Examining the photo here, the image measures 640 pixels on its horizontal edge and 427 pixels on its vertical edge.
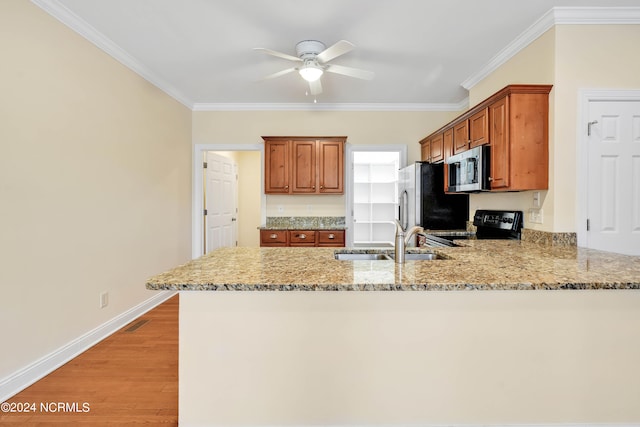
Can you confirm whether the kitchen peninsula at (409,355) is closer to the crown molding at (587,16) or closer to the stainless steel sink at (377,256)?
the stainless steel sink at (377,256)

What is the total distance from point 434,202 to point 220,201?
11.1 feet

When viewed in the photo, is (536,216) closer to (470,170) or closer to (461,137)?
(470,170)

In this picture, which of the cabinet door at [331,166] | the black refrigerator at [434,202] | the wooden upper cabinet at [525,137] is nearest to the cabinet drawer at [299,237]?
the cabinet door at [331,166]

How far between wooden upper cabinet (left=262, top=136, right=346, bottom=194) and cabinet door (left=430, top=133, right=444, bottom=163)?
1.22 metres

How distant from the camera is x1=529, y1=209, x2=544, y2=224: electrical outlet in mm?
2580

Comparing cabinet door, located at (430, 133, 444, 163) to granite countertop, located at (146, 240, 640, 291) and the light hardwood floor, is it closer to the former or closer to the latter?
granite countertop, located at (146, 240, 640, 291)

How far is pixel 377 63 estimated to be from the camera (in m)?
3.28

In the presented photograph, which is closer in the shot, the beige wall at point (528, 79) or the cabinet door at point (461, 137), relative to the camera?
the beige wall at point (528, 79)

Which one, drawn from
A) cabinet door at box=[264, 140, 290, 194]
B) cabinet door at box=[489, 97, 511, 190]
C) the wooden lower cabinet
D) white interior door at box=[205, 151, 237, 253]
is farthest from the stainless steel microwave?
white interior door at box=[205, 151, 237, 253]

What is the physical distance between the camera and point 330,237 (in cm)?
439

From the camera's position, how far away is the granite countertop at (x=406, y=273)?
135 centimetres

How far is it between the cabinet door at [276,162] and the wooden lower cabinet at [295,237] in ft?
2.31

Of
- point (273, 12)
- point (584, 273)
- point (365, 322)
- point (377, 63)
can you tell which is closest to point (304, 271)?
point (365, 322)

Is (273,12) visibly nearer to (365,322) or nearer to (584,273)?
(365,322)
